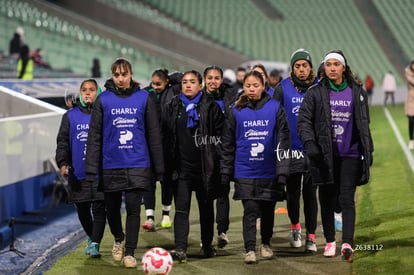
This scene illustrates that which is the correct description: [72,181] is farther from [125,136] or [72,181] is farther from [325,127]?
[325,127]

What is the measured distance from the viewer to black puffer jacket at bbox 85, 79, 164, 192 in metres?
9.77

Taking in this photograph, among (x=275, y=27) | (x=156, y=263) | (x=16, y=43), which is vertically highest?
(x=275, y=27)

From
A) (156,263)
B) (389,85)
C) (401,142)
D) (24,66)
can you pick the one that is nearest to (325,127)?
(156,263)

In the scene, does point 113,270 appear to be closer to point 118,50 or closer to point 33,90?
point 33,90

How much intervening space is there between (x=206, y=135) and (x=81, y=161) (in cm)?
145

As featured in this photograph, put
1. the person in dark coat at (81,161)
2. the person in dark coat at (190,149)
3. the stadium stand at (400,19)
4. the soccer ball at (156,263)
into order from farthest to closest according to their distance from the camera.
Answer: the stadium stand at (400,19)
the person in dark coat at (81,161)
the person in dark coat at (190,149)
the soccer ball at (156,263)

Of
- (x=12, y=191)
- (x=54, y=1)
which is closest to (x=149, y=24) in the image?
(x=54, y=1)

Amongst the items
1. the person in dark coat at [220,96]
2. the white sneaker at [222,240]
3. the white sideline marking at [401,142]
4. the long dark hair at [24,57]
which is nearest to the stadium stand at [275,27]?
the white sideline marking at [401,142]

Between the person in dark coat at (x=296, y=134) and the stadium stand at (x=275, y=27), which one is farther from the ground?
the stadium stand at (x=275, y=27)

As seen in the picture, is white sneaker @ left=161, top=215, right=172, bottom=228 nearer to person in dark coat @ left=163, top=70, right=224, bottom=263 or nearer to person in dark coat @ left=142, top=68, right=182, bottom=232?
person in dark coat @ left=142, top=68, right=182, bottom=232

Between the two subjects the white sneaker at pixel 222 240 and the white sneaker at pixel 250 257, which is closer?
the white sneaker at pixel 250 257

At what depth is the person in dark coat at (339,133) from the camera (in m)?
9.66

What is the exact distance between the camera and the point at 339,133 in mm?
9742

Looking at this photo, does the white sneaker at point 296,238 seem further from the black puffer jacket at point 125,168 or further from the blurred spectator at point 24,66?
the blurred spectator at point 24,66
